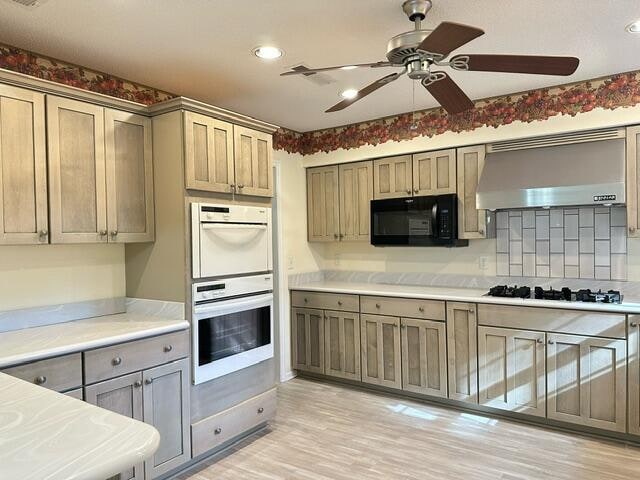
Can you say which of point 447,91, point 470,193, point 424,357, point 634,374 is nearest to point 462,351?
point 424,357

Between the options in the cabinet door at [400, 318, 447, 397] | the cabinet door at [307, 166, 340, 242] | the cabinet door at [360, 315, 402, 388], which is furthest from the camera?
the cabinet door at [307, 166, 340, 242]

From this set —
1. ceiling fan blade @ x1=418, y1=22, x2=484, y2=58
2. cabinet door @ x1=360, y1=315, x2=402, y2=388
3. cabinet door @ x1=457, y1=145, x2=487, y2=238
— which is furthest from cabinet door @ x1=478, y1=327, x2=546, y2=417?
ceiling fan blade @ x1=418, y1=22, x2=484, y2=58

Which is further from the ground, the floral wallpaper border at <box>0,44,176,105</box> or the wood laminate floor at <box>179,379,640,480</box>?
the floral wallpaper border at <box>0,44,176,105</box>

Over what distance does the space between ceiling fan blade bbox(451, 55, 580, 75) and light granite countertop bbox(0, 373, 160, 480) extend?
1774mm

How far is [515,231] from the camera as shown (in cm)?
382

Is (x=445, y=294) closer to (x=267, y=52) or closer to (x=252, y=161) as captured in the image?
(x=252, y=161)

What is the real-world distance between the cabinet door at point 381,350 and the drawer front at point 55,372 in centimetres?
Answer: 242

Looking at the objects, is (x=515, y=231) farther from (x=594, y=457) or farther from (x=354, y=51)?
(x=354, y=51)

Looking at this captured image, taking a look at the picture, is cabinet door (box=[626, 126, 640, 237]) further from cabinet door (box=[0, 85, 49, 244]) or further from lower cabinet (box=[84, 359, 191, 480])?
cabinet door (box=[0, 85, 49, 244])

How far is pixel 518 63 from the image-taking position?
1.86 meters

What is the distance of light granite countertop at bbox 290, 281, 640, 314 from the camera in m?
2.97

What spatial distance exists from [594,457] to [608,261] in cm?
145

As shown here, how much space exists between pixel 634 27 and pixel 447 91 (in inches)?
47.4

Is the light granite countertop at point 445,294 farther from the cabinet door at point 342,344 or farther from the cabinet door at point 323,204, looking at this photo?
the cabinet door at point 323,204
